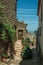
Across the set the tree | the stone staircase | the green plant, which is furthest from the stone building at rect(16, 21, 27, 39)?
the green plant

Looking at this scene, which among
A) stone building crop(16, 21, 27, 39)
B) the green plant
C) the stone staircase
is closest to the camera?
the green plant

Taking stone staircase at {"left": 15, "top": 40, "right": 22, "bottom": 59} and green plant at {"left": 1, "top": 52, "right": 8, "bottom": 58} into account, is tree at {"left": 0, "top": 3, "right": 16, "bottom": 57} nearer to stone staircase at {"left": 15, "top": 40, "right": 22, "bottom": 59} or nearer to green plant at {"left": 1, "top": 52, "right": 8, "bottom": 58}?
green plant at {"left": 1, "top": 52, "right": 8, "bottom": 58}

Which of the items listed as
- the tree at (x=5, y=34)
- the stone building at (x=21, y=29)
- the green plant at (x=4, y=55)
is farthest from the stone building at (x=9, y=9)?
the stone building at (x=21, y=29)

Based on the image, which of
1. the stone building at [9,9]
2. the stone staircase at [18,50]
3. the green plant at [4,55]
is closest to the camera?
the green plant at [4,55]

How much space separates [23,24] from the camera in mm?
23531

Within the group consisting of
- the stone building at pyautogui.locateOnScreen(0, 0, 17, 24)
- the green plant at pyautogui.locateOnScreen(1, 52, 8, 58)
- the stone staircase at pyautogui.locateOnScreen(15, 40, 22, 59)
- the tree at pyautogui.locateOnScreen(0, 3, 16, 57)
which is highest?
the stone building at pyautogui.locateOnScreen(0, 0, 17, 24)

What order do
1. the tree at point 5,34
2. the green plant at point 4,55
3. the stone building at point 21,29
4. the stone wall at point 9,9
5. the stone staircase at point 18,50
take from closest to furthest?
the tree at point 5,34 → the green plant at point 4,55 → the stone wall at point 9,9 → the stone staircase at point 18,50 → the stone building at point 21,29

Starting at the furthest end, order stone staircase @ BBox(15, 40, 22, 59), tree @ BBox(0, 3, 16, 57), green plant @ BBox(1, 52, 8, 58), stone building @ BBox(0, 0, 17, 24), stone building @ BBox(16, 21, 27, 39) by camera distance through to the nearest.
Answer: stone building @ BBox(16, 21, 27, 39)
stone staircase @ BBox(15, 40, 22, 59)
stone building @ BBox(0, 0, 17, 24)
green plant @ BBox(1, 52, 8, 58)
tree @ BBox(0, 3, 16, 57)

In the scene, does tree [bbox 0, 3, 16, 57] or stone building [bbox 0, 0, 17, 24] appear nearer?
tree [bbox 0, 3, 16, 57]

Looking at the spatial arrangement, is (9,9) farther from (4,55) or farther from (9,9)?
(4,55)

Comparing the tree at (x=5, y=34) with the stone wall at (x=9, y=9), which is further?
the stone wall at (x=9, y=9)

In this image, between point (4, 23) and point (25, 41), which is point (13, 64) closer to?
point (4, 23)

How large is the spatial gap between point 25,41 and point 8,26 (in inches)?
276

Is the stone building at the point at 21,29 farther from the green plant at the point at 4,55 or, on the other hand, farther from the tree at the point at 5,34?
the green plant at the point at 4,55
